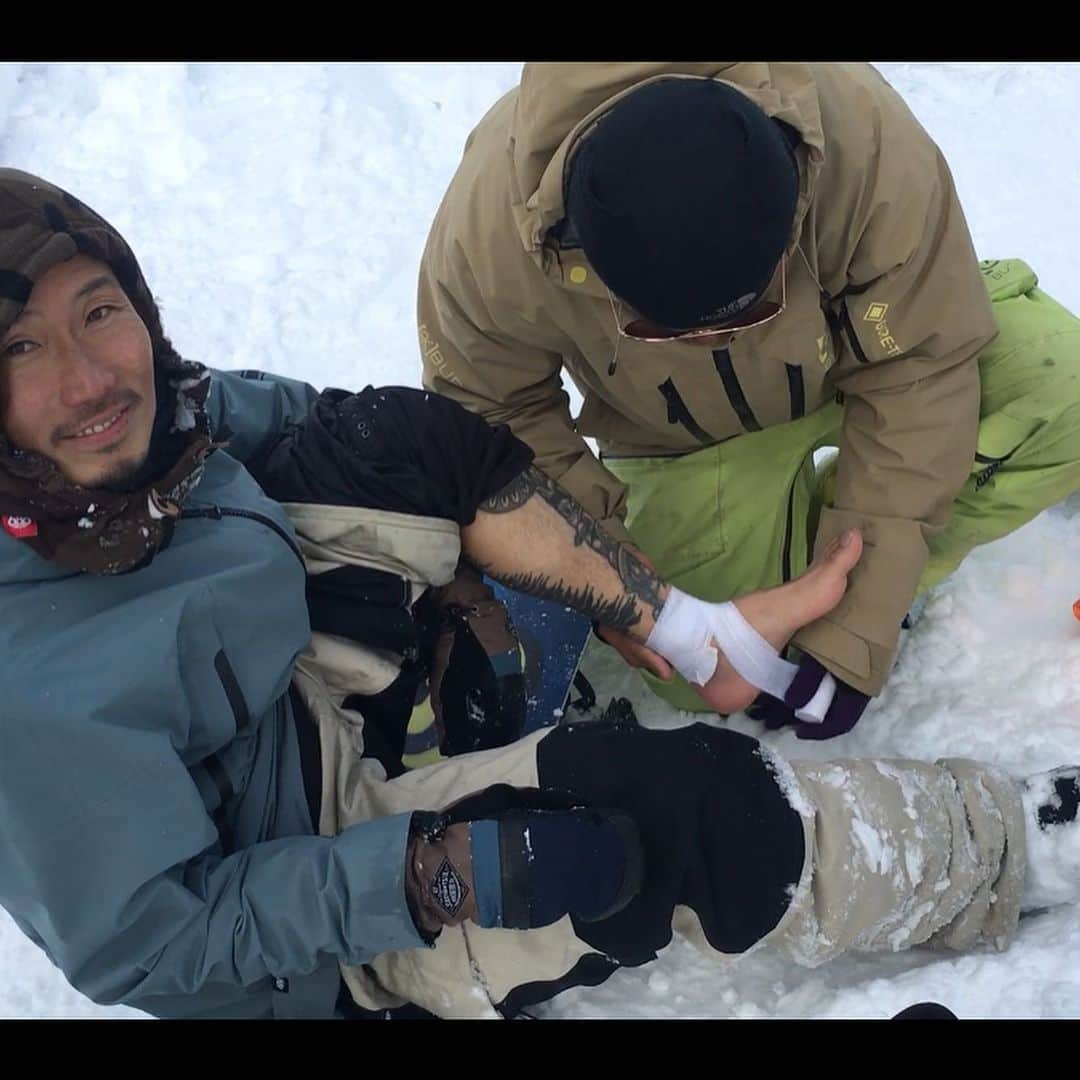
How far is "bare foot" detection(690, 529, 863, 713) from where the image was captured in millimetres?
1942

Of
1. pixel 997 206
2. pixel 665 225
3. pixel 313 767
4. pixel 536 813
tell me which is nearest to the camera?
pixel 665 225

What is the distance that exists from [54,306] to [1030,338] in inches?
60.1

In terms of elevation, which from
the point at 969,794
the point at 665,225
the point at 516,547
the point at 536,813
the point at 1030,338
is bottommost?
the point at 969,794

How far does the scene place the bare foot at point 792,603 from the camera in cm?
194

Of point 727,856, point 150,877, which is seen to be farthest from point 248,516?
point 727,856

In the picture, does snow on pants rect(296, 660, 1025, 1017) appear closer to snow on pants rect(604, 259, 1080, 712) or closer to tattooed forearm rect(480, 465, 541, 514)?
tattooed forearm rect(480, 465, 541, 514)

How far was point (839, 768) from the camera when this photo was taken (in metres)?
1.70

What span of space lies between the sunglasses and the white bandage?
0.54m

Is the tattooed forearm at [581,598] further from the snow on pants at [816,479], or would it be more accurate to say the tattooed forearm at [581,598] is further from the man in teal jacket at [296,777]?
the snow on pants at [816,479]

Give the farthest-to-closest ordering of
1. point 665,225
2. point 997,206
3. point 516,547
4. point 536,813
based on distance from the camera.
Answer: point 997,206 → point 516,547 → point 536,813 → point 665,225

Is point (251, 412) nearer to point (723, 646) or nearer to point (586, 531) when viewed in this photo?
point (586, 531)

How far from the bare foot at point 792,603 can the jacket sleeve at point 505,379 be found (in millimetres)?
298
